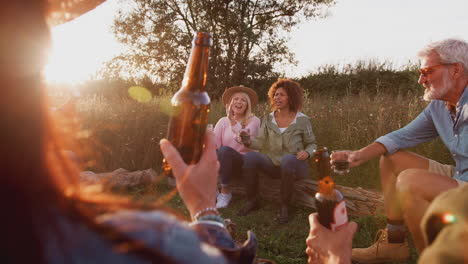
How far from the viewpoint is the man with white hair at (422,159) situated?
282cm

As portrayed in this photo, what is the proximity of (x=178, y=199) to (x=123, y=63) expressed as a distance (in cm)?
1375

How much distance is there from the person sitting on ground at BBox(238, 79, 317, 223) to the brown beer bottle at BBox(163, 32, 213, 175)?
326 cm

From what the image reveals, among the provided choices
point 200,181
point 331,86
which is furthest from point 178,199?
point 331,86

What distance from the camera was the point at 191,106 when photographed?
182cm

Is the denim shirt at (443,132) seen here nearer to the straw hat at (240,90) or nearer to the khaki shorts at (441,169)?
the khaki shorts at (441,169)

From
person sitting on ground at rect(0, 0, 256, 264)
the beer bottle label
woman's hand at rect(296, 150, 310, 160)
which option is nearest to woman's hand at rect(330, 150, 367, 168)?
woman's hand at rect(296, 150, 310, 160)

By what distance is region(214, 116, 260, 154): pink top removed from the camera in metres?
5.88

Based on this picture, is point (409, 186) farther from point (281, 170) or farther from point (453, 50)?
point (281, 170)

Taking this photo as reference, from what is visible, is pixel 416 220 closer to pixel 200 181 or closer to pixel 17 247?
pixel 200 181

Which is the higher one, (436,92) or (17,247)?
(436,92)

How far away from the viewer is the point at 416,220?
2793mm

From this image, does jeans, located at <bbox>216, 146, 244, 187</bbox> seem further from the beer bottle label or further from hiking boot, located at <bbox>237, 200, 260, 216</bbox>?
the beer bottle label

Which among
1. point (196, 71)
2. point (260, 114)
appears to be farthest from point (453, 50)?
point (260, 114)

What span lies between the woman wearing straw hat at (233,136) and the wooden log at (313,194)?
0.32 m
